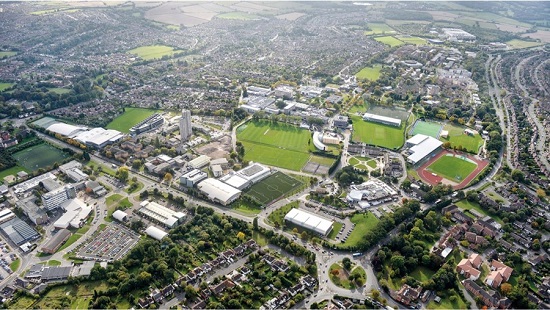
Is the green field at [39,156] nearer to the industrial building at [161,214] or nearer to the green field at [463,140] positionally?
the industrial building at [161,214]

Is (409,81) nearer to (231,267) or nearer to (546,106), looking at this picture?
(546,106)

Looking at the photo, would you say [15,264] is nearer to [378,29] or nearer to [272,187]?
[272,187]

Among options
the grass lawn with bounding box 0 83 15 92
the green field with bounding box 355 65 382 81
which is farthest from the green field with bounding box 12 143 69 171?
the green field with bounding box 355 65 382 81

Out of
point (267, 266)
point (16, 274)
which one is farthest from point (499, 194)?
point (16, 274)

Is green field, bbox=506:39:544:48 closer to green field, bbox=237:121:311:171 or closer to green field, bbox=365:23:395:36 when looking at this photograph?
green field, bbox=365:23:395:36

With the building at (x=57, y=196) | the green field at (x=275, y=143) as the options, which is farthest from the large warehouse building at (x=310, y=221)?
the building at (x=57, y=196)

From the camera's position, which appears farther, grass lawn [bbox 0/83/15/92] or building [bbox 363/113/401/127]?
grass lawn [bbox 0/83/15/92]
